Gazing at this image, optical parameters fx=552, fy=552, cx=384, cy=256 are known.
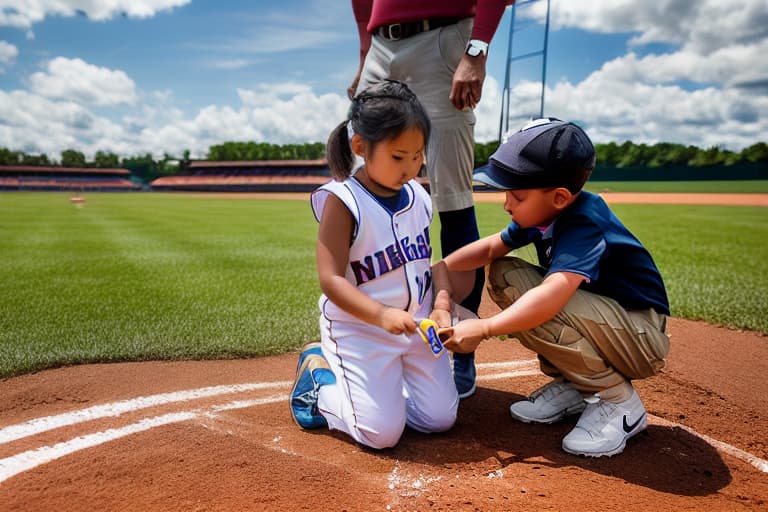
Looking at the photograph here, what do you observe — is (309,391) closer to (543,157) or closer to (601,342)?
(601,342)

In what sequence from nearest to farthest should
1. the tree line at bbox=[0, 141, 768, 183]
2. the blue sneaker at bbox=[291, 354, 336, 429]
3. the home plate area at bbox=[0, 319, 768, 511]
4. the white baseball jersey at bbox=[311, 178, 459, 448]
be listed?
the home plate area at bbox=[0, 319, 768, 511]
the white baseball jersey at bbox=[311, 178, 459, 448]
the blue sneaker at bbox=[291, 354, 336, 429]
the tree line at bbox=[0, 141, 768, 183]

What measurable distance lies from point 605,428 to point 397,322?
957mm

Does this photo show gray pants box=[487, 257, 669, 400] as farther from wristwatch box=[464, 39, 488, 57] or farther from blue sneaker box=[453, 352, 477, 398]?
wristwatch box=[464, 39, 488, 57]

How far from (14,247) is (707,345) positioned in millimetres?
10339

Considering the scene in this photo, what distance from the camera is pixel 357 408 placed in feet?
7.48

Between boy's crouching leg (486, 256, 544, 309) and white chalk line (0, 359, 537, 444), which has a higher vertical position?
boy's crouching leg (486, 256, 544, 309)

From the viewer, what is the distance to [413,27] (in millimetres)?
2945

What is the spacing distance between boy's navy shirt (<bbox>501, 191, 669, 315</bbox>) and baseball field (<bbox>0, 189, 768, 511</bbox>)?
0.63 m

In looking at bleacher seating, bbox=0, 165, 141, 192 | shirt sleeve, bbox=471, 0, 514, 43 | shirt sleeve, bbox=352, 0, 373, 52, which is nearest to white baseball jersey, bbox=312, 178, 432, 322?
shirt sleeve, bbox=471, 0, 514, 43

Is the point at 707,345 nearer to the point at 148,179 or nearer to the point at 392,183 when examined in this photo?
the point at 392,183

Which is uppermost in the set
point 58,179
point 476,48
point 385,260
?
point 476,48

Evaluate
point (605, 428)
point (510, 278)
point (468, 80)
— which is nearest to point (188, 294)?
point (468, 80)

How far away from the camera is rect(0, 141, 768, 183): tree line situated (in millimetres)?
47750

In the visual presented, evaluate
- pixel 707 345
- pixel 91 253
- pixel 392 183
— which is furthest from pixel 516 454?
pixel 91 253
